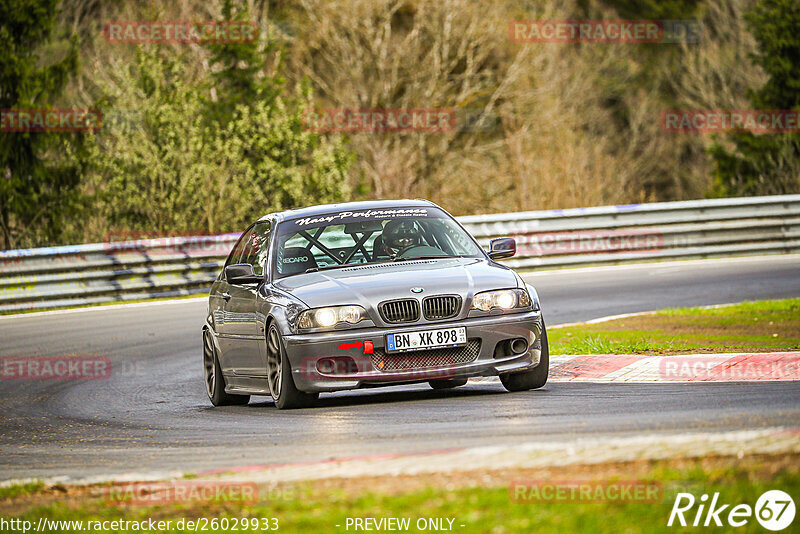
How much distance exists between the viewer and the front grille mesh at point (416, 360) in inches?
374

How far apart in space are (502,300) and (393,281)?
800 mm

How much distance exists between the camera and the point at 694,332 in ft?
46.0

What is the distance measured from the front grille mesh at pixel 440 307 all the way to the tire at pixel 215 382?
8.02 ft

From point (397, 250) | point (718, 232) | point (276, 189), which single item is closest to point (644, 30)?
point (276, 189)

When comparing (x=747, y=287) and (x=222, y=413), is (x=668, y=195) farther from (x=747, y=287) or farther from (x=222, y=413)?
(x=222, y=413)

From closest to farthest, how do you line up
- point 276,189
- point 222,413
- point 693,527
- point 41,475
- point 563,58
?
1. point 693,527
2. point 41,475
3. point 222,413
4. point 276,189
5. point 563,58

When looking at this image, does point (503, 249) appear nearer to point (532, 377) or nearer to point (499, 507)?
point (532, 377)

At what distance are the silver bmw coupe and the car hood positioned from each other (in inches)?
0.4

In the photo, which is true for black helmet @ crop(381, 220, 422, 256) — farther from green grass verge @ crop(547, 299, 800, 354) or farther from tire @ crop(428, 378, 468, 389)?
green grass verge @ crop(547, 299, 800, 354)

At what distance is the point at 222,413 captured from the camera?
10.5 metres

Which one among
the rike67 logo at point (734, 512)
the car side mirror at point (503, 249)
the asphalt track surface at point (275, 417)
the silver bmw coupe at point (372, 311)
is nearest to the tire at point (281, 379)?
the silver bmw coupe at point (372, 311)

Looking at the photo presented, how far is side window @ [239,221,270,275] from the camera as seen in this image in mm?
11180

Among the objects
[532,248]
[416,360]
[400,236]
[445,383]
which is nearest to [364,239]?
[400,236]

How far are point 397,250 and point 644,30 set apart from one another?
2261 inches
